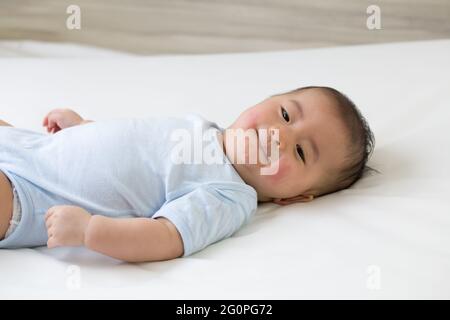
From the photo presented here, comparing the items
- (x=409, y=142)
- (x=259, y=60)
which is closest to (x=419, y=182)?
(x=409, y=142)

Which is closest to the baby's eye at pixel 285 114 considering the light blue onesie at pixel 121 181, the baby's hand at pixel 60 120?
the light blue onesie at pixel 121 181

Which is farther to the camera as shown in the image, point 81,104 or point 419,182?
point 81,104

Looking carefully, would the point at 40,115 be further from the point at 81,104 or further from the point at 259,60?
the point at 259,60

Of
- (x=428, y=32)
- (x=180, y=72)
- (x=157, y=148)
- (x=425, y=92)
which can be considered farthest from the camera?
(x=428, y=32)

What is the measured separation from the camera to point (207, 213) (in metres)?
1.12

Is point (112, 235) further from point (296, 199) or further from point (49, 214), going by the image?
point (296, 199)

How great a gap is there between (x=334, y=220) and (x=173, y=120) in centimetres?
34

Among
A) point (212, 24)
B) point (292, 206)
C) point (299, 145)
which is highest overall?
point (212, 24)

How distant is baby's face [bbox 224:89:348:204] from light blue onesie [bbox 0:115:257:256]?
4cm

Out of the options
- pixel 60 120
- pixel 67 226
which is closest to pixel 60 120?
pixel 60 120

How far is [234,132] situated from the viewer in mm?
1256

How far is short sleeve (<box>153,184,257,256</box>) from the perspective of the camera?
109 cm

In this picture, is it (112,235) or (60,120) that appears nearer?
(112,235)

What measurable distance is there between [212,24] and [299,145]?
944mm
